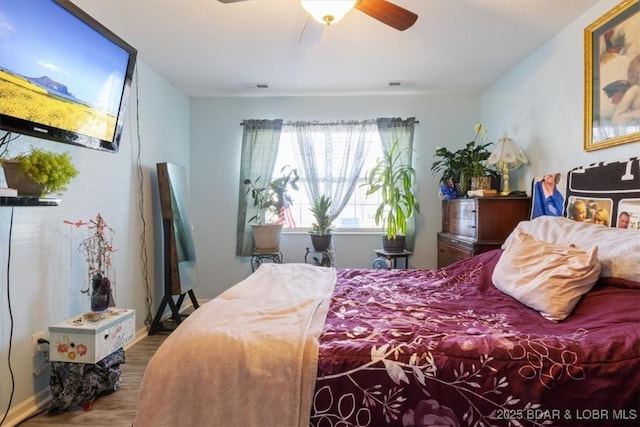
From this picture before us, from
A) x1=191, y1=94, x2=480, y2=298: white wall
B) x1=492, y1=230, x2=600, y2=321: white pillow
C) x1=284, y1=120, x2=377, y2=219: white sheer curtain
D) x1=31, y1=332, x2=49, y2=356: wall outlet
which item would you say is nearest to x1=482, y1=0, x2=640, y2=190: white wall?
x1=191, y1=94, x2=480, y2=298: white wall

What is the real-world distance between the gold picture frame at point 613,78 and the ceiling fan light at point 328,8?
1537 millimetres

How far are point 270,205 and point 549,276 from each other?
2.80 meters

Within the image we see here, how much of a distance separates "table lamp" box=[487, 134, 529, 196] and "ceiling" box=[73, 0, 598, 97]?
73cm

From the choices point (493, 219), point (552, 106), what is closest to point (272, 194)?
point (493, 219)

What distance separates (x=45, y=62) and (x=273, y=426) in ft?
6.44

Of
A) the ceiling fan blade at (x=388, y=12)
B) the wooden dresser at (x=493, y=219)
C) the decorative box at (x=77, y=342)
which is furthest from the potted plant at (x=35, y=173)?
the wooden dresser at (x=493, y=219)

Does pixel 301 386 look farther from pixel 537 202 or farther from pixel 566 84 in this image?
pixel 566 84

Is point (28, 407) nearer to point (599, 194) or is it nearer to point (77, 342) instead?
point (77, 342)

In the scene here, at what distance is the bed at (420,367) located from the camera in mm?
1037

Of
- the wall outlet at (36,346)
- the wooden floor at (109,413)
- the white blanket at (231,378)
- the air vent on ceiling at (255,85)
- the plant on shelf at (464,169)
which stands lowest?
the wooden floor at (109,413)

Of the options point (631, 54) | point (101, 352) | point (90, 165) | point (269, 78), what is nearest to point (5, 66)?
point (90, 165)

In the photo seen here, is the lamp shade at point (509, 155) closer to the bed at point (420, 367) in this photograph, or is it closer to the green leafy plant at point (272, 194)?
the bed at point (420, 367)

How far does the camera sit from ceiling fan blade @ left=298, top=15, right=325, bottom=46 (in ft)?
6.02

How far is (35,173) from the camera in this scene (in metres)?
1.63
